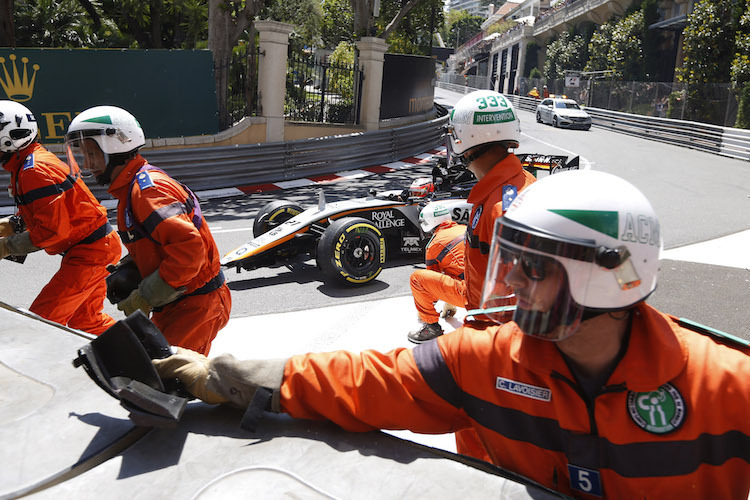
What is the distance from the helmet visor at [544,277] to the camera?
1719 mm

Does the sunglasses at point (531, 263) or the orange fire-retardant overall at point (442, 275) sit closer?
the sunglasses at point (531, 263)

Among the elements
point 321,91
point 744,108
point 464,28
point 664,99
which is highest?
point 464,28

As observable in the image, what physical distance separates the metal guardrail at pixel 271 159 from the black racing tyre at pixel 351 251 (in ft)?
18.5

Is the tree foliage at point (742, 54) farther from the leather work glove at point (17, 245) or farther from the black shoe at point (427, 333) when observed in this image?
the leather work glove at point (17, 245)

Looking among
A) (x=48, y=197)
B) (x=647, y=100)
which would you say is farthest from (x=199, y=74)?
(x=647, y=100)

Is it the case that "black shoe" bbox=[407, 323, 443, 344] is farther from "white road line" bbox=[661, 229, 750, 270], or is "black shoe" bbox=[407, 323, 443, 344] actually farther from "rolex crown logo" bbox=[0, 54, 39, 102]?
"rolex crown logo" bbox=[0, 54, 39, 102]

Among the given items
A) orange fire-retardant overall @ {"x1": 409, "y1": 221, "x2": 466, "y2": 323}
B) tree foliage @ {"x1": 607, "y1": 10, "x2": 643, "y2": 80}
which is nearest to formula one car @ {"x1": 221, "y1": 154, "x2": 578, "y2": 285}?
orange fire-retardant overall @ {"x1": 409, "y1": 221, "x2": 466, "y2": 323}

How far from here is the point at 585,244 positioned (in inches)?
67.0

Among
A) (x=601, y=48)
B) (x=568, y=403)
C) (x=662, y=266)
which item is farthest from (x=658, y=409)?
(x=601, y=48)

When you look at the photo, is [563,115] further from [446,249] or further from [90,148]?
[90,148]

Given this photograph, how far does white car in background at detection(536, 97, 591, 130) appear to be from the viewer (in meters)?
31.1

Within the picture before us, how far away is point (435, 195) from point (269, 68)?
7.92m

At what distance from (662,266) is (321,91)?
36.1 feet

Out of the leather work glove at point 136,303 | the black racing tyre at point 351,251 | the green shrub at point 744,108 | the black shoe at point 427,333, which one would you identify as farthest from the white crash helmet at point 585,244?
the green shrub at point 744,108
